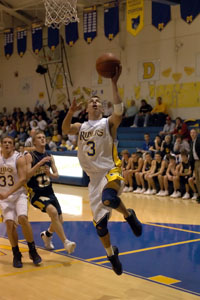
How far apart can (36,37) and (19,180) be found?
17857mm

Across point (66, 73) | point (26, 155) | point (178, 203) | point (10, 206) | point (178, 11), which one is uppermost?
point (178, 11)

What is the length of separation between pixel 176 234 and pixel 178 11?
1147cm

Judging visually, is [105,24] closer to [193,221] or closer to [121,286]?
[193,221]

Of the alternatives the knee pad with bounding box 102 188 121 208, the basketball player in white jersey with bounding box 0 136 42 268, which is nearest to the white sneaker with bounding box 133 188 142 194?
the basketball player in white jersey with bounding box 0 136 42 268

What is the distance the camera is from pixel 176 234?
7656 millimetres

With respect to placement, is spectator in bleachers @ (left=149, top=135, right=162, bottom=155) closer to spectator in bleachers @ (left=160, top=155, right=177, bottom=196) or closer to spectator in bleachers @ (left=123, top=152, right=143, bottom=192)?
spectator in bleachers @ (left=123, top=152, right=143, bottom=192)

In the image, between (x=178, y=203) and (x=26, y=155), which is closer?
(x=26, y=155)

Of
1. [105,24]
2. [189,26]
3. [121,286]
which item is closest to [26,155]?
[121,286]

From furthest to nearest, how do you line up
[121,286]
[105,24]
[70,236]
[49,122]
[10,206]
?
[49,122] < [105,24] < [70,236] < [10,206] < [121,286]

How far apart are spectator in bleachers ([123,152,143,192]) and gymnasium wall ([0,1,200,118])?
170 inches

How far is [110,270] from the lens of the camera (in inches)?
221

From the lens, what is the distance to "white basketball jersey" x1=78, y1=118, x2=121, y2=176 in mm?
5141

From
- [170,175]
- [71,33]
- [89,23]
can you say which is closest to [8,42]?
[71,33]

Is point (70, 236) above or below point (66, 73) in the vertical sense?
below
